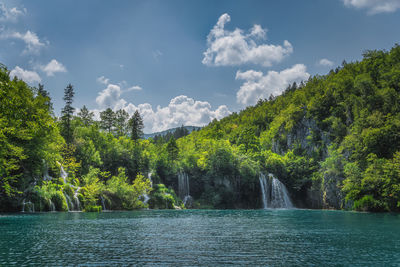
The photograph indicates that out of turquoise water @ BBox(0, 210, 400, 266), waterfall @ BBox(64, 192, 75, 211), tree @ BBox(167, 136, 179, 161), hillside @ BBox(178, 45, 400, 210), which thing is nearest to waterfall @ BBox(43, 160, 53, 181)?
waterfall @ BBox(64, 192, 75, 211)

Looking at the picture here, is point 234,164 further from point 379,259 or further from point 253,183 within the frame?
point 379,259

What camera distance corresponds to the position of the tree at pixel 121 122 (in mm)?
86025

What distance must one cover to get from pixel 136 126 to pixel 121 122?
50.4 ft

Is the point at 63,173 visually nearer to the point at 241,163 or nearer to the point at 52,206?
the point at 52,206

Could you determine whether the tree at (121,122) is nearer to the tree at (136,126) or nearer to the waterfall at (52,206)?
the tree at (136,126)

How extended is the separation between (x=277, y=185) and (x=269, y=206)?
18.6ft

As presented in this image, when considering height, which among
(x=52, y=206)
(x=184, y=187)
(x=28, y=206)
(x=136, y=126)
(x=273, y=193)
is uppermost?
(x=136, y=126)

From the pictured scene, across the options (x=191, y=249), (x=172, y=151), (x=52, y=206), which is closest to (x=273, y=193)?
(x=172, y=151)

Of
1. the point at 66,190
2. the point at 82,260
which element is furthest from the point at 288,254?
the point at 66,190

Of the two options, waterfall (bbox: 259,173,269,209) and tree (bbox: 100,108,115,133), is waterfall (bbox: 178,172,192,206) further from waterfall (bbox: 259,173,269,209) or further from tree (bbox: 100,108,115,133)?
tree (bbox: 100,108,115,133)

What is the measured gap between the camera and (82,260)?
11008mm

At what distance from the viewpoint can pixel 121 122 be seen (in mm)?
88562

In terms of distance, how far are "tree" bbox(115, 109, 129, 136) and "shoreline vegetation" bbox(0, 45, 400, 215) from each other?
472mm

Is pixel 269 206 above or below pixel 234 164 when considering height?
below
